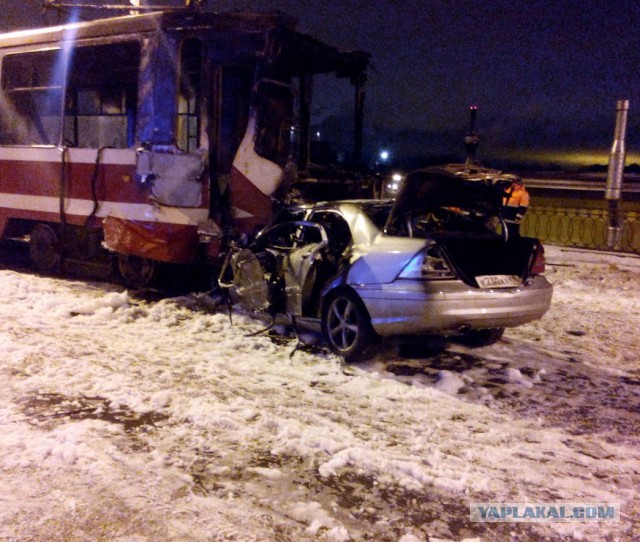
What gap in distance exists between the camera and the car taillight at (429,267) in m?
6.01

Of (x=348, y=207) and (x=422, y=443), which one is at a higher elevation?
(x=348, y=207)

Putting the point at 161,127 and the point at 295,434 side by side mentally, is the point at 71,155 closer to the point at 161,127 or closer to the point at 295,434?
the point at 161,127

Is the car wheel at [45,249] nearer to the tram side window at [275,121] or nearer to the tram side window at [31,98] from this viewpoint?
the tram side window at [31,98]

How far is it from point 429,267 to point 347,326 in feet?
3.67

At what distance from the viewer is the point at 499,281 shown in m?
6.29

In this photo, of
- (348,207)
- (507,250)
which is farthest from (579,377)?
(348,207)

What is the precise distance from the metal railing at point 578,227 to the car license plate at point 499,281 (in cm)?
990

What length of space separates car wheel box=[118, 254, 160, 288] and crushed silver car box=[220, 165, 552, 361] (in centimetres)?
290

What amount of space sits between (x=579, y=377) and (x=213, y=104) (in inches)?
225

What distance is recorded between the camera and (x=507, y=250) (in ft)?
21.6

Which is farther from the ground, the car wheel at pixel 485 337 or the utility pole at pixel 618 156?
the utility pole at pixel 618 156

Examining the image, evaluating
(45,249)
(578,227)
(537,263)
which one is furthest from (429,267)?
(578,227)

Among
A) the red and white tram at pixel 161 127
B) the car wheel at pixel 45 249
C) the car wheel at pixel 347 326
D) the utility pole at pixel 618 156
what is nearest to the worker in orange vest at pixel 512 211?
the car wheel at pixel 347 326

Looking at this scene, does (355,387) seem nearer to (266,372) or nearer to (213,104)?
(266,372)
